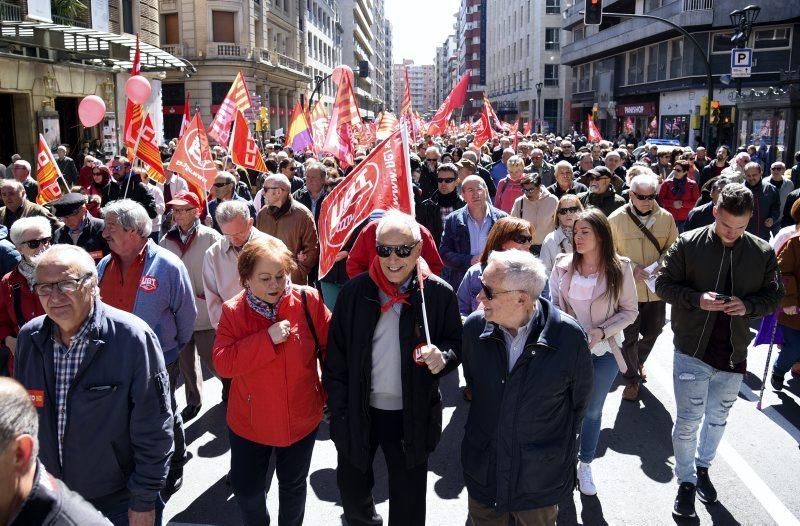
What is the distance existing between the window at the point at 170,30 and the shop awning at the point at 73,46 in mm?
22758

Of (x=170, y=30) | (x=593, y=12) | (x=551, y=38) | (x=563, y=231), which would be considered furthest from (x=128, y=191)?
(x=551, y=38)

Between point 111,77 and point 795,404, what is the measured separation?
24.5m

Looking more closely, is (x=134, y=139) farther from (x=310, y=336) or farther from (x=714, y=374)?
(x=714, y=374)

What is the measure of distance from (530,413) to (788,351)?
4393 millimetres

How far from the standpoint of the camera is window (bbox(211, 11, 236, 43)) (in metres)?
44.2

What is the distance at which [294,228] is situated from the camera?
634 cm

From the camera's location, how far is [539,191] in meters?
7.29

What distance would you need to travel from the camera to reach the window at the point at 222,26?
1740 inches

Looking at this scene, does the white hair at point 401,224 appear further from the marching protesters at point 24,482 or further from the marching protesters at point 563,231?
the marching protesters at point 563,231

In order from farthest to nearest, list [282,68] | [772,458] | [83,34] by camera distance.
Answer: [282,68], [83,34], [772,458]

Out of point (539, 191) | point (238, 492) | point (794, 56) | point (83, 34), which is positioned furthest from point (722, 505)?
point (794, 56)

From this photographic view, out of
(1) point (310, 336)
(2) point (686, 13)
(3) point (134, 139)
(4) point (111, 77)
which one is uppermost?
(2) point (686, 13)

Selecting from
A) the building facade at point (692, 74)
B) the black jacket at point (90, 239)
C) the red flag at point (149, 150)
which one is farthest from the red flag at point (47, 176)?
the building facade at point (692, 74)

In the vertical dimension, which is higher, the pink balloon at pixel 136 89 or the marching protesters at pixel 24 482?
the pink balloon at pixel 136 89
